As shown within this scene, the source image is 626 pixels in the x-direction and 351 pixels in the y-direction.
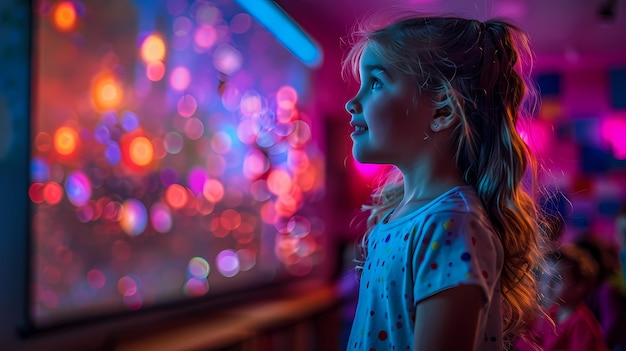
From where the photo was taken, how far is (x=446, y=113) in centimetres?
81

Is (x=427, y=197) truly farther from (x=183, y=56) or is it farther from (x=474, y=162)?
(x=183, y=56)

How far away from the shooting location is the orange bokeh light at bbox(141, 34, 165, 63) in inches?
95.5

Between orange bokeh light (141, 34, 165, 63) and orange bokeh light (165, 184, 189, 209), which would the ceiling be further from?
orange bokeh light (165, 184, 189, 209)

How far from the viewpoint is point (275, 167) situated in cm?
363

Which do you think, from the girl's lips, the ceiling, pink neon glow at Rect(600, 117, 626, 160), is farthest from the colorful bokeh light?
pink neon glow at Rect(600, 117, 626, 160)

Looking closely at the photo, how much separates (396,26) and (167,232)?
192 cm

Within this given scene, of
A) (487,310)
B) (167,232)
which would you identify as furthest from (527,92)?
(167,232)

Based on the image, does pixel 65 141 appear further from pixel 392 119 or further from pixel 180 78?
pixel 392 119

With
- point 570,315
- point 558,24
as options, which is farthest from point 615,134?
point 570,315

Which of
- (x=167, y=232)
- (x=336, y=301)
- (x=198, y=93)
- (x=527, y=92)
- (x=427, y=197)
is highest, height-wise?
(x=198, y=93)

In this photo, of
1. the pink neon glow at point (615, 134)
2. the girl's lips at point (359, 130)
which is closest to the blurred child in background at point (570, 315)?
the girl's lips at point (359, 130)

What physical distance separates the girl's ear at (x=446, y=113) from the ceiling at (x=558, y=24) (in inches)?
87.1

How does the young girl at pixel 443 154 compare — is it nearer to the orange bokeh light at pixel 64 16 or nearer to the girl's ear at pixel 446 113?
the girl's ear at pixel 446 113

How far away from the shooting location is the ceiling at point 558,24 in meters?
3.69
